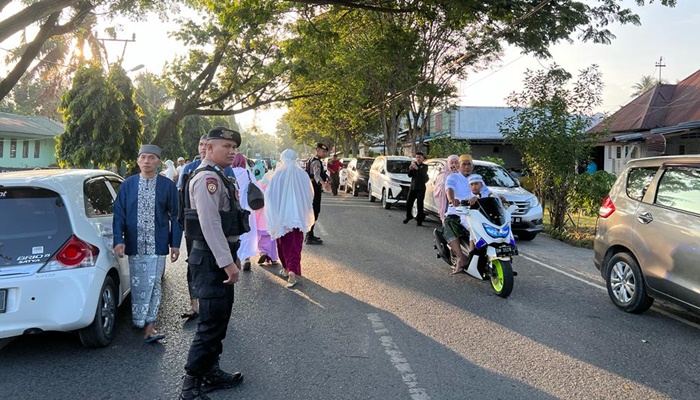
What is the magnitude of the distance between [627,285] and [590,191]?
6.08 metres

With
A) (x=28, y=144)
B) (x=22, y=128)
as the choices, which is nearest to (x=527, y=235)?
(x=22, y=128)

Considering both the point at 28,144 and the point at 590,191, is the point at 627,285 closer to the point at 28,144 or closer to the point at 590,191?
the point at 590,191

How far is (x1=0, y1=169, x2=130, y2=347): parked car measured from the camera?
160 inches

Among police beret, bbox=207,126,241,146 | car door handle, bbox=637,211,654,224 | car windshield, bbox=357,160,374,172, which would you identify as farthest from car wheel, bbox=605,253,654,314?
car windshield, bbox=357,160,374,172

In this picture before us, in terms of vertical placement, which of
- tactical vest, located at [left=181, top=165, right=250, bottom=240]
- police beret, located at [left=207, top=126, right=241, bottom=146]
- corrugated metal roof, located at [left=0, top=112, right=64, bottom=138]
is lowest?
A: tactical vest, located at [left=181, top=165, right=250, bottom=240]

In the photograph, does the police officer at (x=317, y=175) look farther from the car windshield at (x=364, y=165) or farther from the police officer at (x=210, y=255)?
the car windshield at (x=364, y=165)

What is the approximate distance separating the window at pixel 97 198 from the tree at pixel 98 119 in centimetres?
1925

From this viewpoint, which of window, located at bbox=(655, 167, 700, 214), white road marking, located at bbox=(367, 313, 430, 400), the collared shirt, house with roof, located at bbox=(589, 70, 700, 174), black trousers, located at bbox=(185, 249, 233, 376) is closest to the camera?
the collared shirt

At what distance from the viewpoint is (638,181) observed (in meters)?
6.07

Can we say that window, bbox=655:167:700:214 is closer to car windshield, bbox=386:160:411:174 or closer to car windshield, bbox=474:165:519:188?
car windshield, bbox=474:165:519:188

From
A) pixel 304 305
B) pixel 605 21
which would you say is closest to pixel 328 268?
pixel 304 305

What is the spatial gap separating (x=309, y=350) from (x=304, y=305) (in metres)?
1.41

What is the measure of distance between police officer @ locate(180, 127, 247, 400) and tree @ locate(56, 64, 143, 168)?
71.1 feet

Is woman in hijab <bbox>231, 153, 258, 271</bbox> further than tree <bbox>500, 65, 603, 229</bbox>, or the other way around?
tree <bbox>500, 65, 603, 229</bbox>
